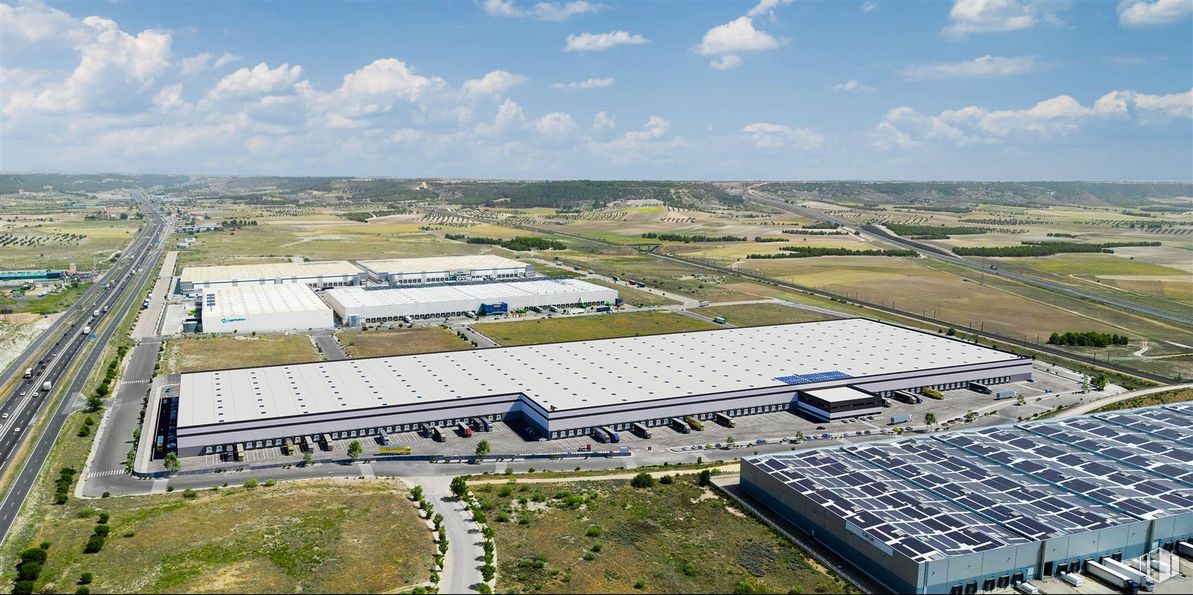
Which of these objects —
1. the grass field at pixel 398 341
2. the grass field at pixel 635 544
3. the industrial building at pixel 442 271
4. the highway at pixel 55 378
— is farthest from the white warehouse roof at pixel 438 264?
the grass field at pixel 635 544

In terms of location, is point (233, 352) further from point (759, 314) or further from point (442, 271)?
point (759, 314)

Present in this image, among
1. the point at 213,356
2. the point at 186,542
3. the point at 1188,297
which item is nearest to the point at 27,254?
the point at 213,356

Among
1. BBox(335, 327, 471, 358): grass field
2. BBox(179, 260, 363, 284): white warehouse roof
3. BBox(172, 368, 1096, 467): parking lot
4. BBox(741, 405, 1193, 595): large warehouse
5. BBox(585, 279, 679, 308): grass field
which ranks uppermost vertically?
BBox(179, 260, 363, 284): white warehouse roof

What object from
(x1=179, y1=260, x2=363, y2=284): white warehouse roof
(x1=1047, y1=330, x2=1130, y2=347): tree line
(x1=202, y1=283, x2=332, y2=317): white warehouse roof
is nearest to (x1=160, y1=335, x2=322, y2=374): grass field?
(x1=202, y1=283, x2=332, y2=317): white warehouse roof

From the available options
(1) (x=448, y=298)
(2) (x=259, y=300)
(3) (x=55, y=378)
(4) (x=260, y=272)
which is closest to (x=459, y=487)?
(3) (x=55, y=378)

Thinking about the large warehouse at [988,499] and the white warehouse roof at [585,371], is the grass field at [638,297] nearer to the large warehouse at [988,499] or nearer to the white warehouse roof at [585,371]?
the white warehouse roof at [585,371]

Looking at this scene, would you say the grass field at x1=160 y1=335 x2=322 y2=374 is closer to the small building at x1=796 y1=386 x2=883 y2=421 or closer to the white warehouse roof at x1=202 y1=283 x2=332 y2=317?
the white warehouse roof at x1=202 y1=283 x2=332 y2=317
